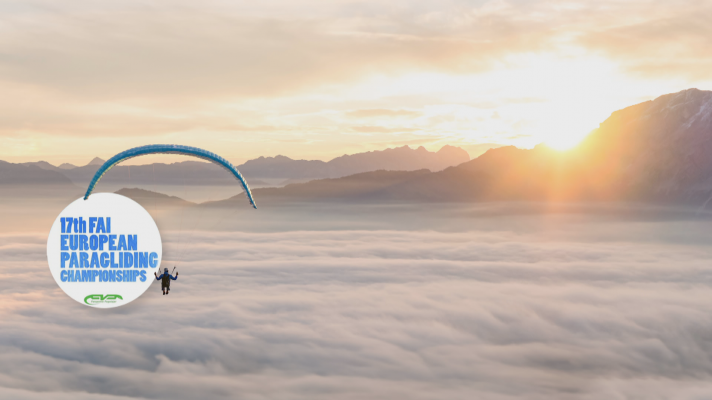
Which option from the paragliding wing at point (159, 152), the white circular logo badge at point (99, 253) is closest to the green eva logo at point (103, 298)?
the white circular logo badge at point (99, 253)

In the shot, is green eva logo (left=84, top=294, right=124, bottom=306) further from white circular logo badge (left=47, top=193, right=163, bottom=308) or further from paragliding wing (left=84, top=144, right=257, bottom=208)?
paragliding wing (left=84, top=144, right=257, bottom=208)

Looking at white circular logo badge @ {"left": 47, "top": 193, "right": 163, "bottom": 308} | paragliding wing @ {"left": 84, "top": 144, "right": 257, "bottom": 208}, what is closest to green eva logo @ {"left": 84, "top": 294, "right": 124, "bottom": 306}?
white circular logo badge @ {"left": 47, "top": 193, "right": 163, "bottom": 308}

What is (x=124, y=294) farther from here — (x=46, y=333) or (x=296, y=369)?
(x=296, y=369)

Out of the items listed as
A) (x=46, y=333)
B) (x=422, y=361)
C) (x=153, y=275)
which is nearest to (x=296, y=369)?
(x=422, y=361)

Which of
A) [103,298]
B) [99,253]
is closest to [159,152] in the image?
[99,253]

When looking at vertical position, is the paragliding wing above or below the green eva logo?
above

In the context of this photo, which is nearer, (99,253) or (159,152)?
(159,152)

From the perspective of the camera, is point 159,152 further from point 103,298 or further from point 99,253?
point 103,298

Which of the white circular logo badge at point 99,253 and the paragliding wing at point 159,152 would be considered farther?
the white circular logo badge at point 99,253

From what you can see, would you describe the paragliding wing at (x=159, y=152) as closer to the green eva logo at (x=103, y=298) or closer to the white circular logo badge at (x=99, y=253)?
the white circular logo badge at (x=99, y=253)

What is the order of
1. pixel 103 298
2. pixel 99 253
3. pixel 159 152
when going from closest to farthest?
1. pixel 159 152
2. pixel 99 253
3. pixel 103 298
